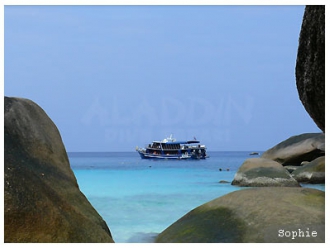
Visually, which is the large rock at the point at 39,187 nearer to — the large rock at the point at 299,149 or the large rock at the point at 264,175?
the large rock at the point at 264,175

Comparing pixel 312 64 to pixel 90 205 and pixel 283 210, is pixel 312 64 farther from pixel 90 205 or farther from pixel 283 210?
pixel 90 205

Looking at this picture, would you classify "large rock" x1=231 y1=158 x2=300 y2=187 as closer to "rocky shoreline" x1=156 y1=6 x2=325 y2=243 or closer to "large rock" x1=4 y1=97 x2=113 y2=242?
"rocky shoreline" x1=156 y1=6 x2=325 y2=243

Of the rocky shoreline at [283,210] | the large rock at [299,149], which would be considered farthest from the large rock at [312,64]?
the large rock at [299,149]

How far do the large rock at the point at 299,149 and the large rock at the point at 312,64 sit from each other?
560 inches

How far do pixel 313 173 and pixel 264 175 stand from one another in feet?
7.75

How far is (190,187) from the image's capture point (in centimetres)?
2069

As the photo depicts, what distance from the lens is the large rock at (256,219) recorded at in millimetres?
4688

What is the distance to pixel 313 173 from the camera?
50.0 ft

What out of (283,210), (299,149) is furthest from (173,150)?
(283,210)

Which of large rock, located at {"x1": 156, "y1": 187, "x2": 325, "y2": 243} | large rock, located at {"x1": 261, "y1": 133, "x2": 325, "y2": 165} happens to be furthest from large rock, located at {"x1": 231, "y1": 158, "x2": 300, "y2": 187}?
large rock, located at {"x1": 156, "y1": 187, "x2": 325, "y2": 243}

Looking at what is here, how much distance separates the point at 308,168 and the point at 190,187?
20.7 feet
